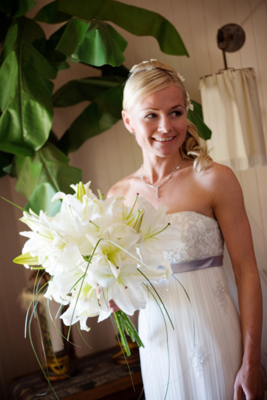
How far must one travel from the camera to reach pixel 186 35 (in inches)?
109

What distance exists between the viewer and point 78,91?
7.62 feet

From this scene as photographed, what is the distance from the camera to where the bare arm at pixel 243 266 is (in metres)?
1.20

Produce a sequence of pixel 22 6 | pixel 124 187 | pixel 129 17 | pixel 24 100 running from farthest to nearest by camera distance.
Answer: pixel 129 17 < pixel 22 6 < pixel 24 100 < pixel 124 187

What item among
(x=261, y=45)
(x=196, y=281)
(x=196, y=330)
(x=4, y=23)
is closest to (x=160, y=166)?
(x=196, y=281)

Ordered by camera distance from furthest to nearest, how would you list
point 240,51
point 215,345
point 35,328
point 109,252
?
point 240,51, point 35,328, point 215,345, point 109,252

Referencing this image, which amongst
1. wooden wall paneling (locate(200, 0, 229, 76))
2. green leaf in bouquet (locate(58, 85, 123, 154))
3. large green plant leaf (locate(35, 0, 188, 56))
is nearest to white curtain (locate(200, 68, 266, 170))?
large green plant leaf (locate(35, 0, 188, 56))

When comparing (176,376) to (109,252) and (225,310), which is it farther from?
(109,252)

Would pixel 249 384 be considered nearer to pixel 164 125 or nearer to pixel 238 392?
pixel 238 392

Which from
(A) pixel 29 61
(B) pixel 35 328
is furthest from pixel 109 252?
(B) pixel 35 328

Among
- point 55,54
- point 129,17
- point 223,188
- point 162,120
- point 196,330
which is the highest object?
point 129,17

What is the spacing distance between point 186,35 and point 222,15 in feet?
0.89

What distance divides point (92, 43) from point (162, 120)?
57 centimetres

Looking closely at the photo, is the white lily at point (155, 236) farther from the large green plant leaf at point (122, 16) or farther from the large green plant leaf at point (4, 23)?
the large green plant leaf at point (4, 23)

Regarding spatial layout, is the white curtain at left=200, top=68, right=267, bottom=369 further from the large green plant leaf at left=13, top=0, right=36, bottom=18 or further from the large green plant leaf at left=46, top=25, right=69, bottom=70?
the large green plant leaf at left=13, top=0, right=36, bottom=18
